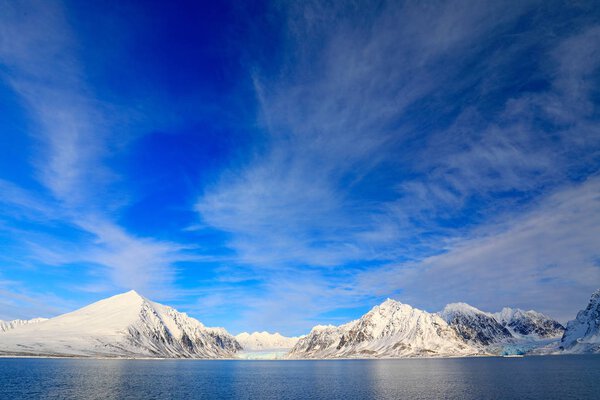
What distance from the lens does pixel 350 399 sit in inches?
4040

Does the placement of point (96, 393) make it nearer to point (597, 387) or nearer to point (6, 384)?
point (6, 384)

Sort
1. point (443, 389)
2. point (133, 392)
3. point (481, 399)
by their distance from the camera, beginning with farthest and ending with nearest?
point (443, 389) → point (133, 392) → point (481, 399)

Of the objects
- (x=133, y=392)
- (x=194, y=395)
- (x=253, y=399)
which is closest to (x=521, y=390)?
(x=253, y=399)

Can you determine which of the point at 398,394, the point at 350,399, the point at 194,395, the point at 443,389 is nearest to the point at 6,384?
the point at 194,395

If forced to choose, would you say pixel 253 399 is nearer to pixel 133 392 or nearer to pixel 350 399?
pixel 350 399

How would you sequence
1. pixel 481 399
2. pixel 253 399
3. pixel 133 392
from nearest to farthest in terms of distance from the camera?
pixel 481 399 < pixel 253 399 < pixel 133 392

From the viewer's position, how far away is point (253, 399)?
347ft

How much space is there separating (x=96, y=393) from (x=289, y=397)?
5149 centimetres

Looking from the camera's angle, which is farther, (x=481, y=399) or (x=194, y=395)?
(x=194, y=395)

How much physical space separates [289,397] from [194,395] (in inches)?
1042

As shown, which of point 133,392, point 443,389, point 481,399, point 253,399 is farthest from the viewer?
point 443,389

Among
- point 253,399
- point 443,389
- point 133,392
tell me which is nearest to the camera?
point 253,399

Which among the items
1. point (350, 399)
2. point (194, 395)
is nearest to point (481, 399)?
point (350, 399)

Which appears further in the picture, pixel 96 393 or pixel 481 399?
pixel 96 393
